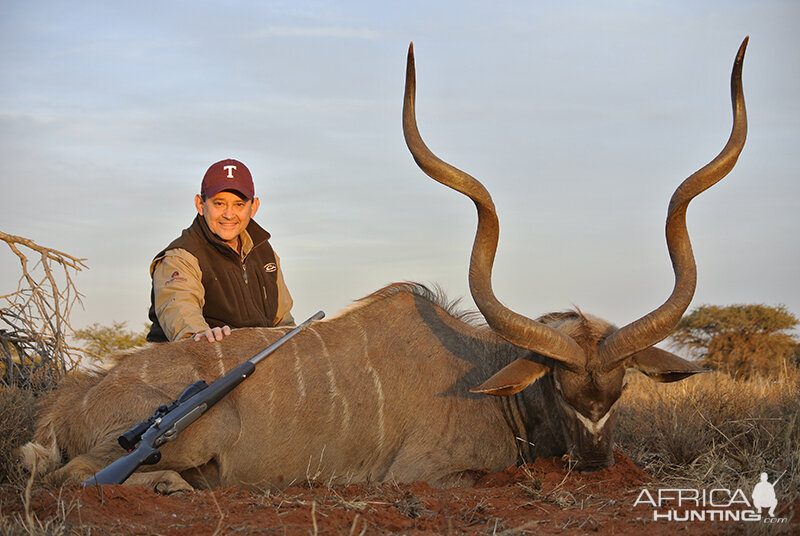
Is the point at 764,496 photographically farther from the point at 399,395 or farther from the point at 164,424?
the point at 164,424

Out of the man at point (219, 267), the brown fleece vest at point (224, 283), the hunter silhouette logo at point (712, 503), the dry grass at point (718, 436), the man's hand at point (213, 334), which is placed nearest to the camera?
the hunter silhouette logo at point (712, 503)

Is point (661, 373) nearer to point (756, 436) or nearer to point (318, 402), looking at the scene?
point (756, 436)

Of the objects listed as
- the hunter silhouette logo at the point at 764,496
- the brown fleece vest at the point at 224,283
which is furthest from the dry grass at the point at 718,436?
the brown fleece vest at the point at 224,283

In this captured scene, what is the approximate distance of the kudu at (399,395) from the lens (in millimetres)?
4086

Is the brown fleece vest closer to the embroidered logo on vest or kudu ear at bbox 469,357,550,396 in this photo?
the embroidered logo on vest

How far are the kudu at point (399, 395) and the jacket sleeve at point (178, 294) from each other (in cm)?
29

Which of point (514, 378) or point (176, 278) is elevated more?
point (176, 278)

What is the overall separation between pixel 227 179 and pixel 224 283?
0.72 m

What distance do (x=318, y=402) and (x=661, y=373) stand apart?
1.90 meters

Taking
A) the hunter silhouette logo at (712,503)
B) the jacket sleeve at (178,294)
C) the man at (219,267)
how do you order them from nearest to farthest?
the hunter silhouette logo at (712,503) → the jacket sleeve at (178,294) → the man at (219,267)

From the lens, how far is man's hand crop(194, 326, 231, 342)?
4.52m

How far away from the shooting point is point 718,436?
501 centimetres

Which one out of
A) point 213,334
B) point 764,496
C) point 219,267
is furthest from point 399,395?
point 764,496

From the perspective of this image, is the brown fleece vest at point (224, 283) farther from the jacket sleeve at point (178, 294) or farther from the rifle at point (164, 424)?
the rifle at point (164, 424)
